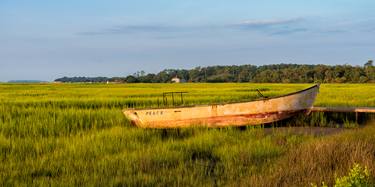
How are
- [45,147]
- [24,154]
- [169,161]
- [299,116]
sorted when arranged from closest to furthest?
[169,161] < [24,154] < [45,147] < [299,116]

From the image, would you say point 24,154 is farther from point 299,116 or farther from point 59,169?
point 299,116

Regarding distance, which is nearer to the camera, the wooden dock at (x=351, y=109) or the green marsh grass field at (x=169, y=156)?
the green marsh grass field at (x=169, y=156)

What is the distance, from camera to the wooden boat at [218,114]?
32.7 feet

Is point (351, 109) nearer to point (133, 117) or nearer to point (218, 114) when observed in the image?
point (218, 114)

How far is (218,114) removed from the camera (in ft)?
32.7

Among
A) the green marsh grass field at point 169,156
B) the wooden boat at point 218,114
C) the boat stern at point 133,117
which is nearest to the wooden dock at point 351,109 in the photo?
the wooden boat at point 218,114

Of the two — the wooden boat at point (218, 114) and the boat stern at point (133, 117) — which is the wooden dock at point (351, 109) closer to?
the wooden boat at point (218, 114)

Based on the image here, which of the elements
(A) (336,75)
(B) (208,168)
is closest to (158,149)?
(B) (208,168)

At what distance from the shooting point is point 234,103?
998cm

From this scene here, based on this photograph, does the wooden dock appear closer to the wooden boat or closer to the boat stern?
the wooden boat

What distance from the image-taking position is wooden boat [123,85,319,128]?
9.97m

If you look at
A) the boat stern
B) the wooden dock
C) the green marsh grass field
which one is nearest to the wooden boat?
the boat stern

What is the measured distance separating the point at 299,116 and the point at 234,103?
2014mm

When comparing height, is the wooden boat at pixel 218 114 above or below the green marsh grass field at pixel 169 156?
above
